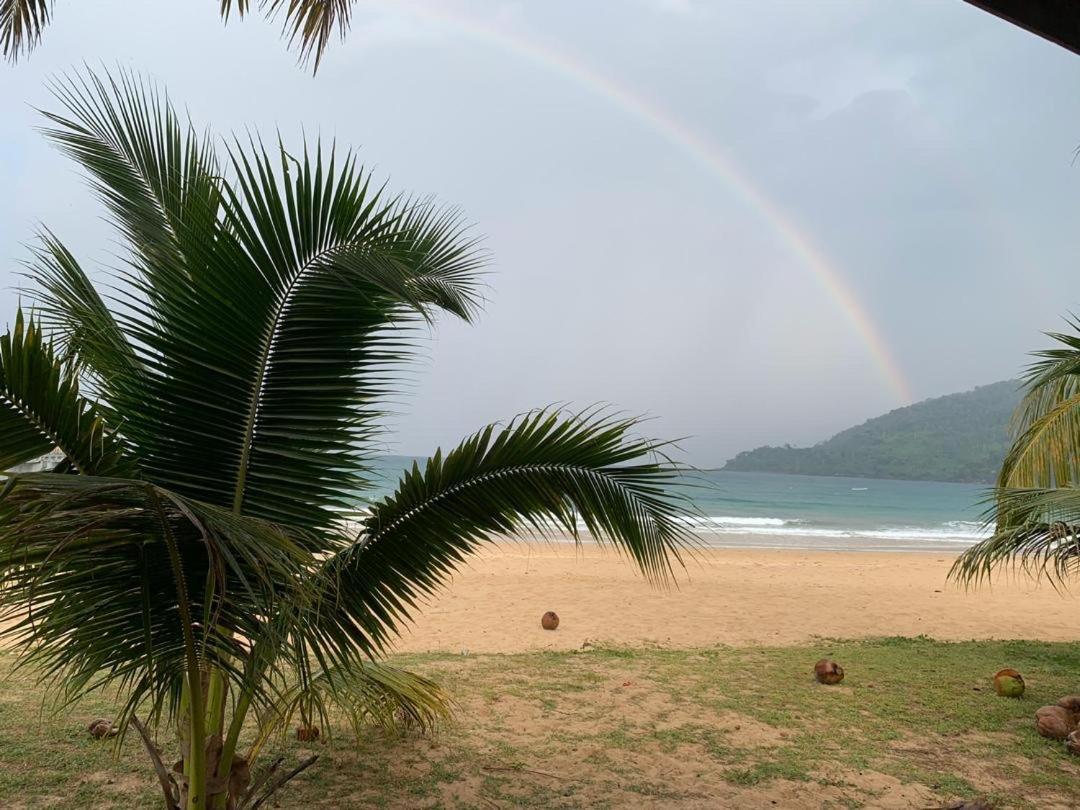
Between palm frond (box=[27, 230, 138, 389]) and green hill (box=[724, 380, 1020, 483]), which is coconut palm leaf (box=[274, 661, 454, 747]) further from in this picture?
green hill (box=[724, 380, 1020, 483])

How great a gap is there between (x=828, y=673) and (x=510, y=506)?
4215mm

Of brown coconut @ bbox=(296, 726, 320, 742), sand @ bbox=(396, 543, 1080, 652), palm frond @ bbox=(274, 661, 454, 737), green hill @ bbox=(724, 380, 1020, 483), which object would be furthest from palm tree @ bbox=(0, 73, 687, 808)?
green hill @ bbox=(724, 380, 1020, 483)

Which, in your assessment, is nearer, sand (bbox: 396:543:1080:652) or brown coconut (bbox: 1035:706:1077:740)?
brown coconut (bbox: 1035:706:1077:740)

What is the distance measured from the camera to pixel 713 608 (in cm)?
1022

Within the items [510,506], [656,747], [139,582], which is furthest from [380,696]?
[139,582]

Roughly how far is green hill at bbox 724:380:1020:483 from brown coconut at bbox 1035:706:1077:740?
7670 centimetres

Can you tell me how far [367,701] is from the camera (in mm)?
3797

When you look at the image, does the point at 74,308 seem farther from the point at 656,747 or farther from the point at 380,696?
the point at 656,747

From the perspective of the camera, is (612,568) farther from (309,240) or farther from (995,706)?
(309,240)

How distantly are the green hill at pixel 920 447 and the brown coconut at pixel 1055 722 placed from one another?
252 feet

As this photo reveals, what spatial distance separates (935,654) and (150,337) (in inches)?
287

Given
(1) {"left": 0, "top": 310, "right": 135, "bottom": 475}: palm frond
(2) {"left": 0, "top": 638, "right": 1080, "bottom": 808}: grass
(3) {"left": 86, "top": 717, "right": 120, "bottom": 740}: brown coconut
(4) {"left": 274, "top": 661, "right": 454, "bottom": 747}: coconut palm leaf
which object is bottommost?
(2) {"left": 0, "top": 638, "right": 1080, "bottom": 808}: grass

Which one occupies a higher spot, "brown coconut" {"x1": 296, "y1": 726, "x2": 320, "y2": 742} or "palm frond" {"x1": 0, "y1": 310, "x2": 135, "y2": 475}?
"palm frond" {"x1": 0, "y1": 310, "x2": 135, "y2": 475}

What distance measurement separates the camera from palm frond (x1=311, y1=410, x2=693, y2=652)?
2715 millimetres
